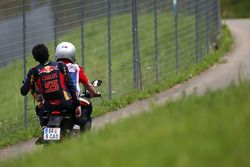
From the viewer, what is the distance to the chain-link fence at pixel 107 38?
14.6 metres

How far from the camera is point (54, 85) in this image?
9.79 meters

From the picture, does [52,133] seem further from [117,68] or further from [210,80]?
[210,80]

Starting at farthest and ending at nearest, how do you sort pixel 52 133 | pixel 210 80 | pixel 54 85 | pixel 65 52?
pixel 210 80
pixel 65 52
pixel 54 85
pixel 52 133

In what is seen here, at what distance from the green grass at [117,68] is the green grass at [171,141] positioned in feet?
21.9

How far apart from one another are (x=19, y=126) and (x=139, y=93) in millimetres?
3203

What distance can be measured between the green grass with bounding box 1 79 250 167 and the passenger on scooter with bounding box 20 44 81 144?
2.03 m

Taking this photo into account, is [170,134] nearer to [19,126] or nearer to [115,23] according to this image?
[19,126]

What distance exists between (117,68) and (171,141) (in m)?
12.8

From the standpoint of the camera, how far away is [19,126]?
14688mm

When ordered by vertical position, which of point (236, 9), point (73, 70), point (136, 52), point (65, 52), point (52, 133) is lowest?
point (236, 9)

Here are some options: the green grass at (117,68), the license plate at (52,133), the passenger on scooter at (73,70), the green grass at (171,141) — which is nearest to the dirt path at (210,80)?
the green grass at (117,68)

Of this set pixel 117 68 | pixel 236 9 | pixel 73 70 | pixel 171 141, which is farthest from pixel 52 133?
pixel 236 9

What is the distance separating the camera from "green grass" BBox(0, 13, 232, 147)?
15.4 m

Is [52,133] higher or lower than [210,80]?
higher
